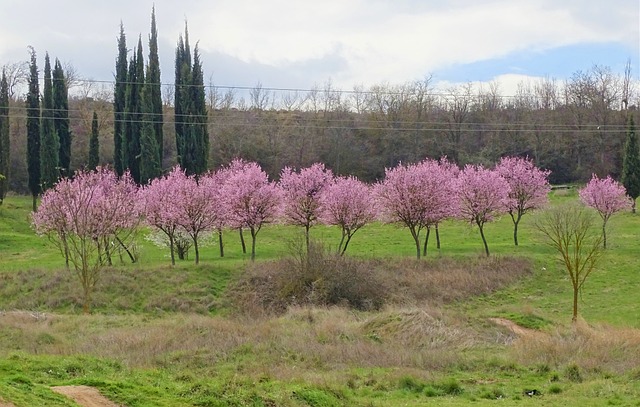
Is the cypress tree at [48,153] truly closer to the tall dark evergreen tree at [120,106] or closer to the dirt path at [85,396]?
the tall dark evergreen tree at [120,106]

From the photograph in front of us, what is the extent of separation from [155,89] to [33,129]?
33.4 feet

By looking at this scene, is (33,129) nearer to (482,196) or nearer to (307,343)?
(482,196)

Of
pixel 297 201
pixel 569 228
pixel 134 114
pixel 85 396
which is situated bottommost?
pixel 569 228

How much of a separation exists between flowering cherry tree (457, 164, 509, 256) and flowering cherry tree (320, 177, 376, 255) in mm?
6243

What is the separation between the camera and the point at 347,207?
40.4 metres

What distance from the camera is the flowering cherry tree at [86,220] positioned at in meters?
30.7

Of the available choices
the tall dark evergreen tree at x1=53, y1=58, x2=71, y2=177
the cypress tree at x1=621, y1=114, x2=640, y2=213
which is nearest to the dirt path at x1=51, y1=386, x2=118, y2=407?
the tall dark evergreen tree at x1=53, y1=58, x2=71, y2=177

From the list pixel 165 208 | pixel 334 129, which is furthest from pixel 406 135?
pixel 165 208

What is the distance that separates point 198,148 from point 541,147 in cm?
3849

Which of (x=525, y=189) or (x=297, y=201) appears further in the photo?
(x=525, y=189)

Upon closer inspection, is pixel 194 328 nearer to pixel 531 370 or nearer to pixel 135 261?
pixel 531 370

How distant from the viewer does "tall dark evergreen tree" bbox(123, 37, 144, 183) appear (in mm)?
56531

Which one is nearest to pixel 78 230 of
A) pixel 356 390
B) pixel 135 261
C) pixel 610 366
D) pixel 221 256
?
pixel 135 261

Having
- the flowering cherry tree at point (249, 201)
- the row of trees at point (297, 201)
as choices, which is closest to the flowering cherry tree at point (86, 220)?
the row of trees at point (297, 201)
